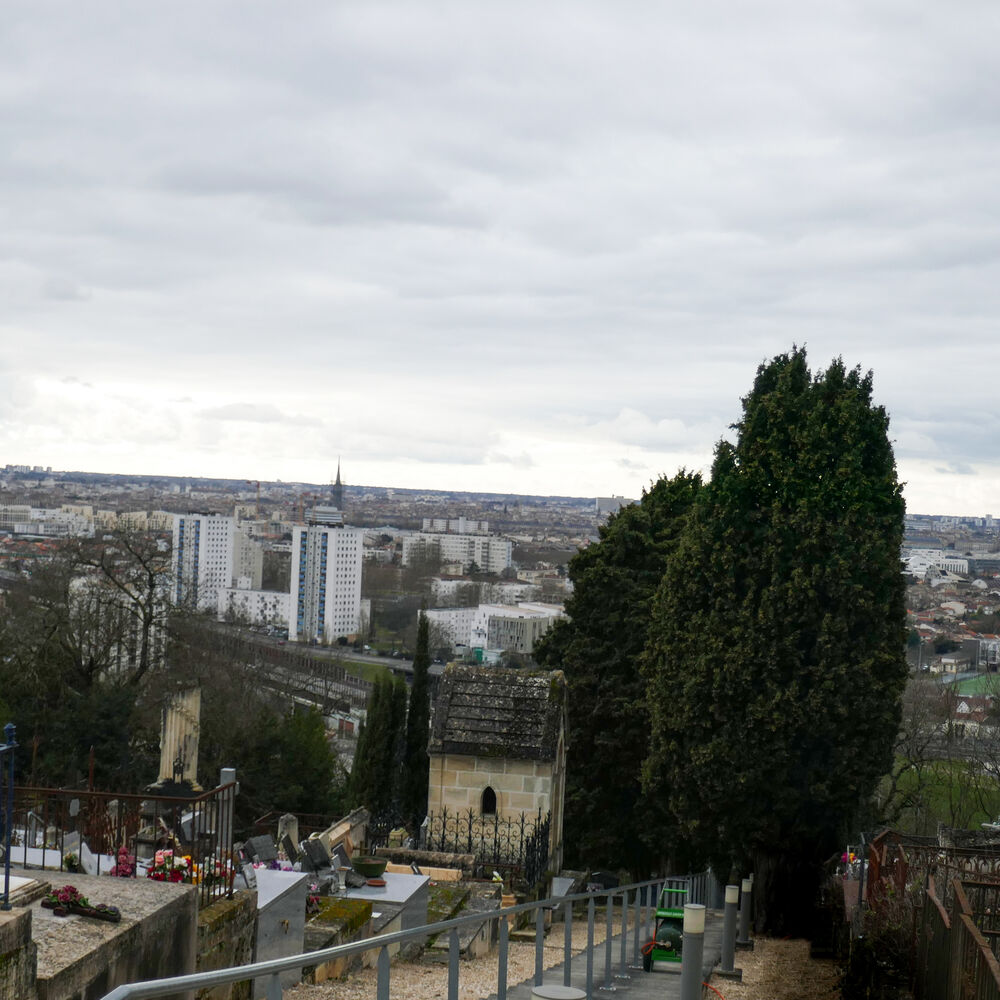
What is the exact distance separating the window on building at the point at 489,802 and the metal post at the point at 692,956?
8684 millimetres

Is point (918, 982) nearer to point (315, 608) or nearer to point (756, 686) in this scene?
point (756, 686)

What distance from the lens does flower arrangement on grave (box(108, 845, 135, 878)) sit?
7.17 meters

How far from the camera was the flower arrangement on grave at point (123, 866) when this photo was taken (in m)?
7.17

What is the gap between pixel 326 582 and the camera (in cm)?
16225

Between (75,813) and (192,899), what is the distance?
172 centimetres

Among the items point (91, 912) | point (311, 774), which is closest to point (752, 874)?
point (91, 912)

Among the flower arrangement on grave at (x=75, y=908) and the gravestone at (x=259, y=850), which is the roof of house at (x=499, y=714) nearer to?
the gravestone at (x=259, y=850)

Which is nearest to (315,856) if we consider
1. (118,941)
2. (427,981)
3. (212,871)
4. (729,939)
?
(427,981)

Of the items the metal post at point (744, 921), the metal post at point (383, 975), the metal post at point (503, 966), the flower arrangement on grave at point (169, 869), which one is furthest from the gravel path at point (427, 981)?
the metal post at point (744, 921)

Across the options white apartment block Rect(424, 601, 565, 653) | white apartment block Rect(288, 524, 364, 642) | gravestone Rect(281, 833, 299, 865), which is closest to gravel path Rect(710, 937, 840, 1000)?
gravestone Rect(281, 833, 299, 865)

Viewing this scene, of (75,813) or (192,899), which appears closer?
(192,899)

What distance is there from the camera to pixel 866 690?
53.1 feet

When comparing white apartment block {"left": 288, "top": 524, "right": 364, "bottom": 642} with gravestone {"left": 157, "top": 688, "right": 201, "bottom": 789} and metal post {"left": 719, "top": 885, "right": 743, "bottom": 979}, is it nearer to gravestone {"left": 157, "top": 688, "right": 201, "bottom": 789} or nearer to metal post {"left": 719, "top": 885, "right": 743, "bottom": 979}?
gravestone {"left": 157, "top": 688, "right": 201, "bottom": 789}

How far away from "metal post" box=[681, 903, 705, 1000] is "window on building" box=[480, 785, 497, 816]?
8.68m
